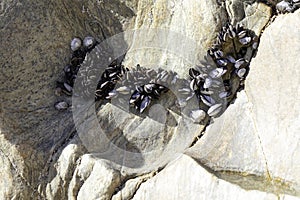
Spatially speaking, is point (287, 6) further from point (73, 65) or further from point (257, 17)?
point (73, 65)

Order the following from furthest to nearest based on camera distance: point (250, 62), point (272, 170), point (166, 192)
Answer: point (250, 62)
point (166, 192)
point (272, 170)

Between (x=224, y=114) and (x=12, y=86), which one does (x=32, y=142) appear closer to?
(x=12, y=86)

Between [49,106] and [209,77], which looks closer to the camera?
[209,77]

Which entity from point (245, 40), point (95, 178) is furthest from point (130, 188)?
point (245, 40)

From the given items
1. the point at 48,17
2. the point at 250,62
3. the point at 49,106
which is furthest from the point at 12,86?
the point at 250,62

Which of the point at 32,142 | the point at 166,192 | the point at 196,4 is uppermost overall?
the point at 196,4

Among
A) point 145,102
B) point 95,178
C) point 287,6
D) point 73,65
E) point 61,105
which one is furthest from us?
point 73,65

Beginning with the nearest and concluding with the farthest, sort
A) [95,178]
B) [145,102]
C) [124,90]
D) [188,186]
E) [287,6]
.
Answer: [188,186], [287,6], [95,178], [145,102], [124,90]

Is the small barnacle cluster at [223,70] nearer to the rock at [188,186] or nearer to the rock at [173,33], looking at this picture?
the rock at [173,33]
